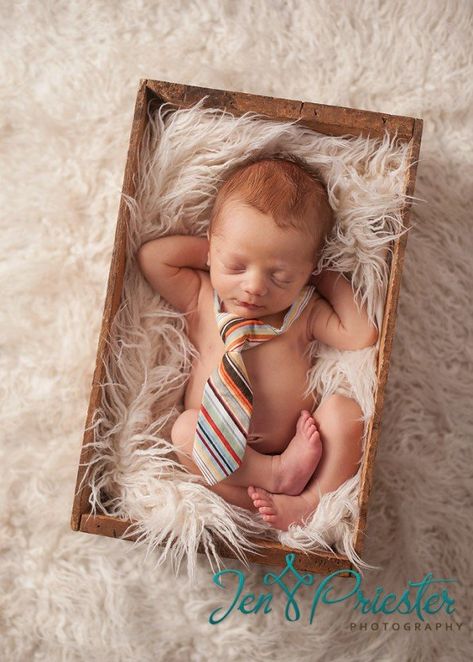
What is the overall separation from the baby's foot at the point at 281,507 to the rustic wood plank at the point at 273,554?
0.20 ft

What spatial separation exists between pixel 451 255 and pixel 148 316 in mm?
677

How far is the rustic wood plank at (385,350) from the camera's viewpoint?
1389 mm

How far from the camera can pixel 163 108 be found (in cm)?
151

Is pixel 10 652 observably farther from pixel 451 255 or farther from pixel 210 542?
pixel 451 255

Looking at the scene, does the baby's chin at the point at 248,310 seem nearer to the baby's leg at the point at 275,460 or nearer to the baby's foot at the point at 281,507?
the baby's leg at the point at 275,460

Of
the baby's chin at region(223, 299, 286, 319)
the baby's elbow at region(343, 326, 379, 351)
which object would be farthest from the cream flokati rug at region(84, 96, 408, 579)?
the baby's chin at region(223, 299, 286, 319)

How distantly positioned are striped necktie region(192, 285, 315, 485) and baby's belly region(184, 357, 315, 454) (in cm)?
5

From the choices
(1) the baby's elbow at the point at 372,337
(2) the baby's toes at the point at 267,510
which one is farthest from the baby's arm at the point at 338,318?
(2) the baby's toes at the point at 267,510

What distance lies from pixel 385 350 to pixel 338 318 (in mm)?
164

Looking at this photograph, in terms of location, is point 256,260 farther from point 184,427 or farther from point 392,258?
point 184,427

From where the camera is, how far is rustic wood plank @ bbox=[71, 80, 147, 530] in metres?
1.42

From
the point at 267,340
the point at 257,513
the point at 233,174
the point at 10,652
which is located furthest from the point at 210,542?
the point at 233,174

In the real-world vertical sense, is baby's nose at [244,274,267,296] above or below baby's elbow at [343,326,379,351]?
above

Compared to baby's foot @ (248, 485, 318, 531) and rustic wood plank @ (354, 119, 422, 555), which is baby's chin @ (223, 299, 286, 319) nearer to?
rustic wood plank @ (354, 119, 422, 555)
